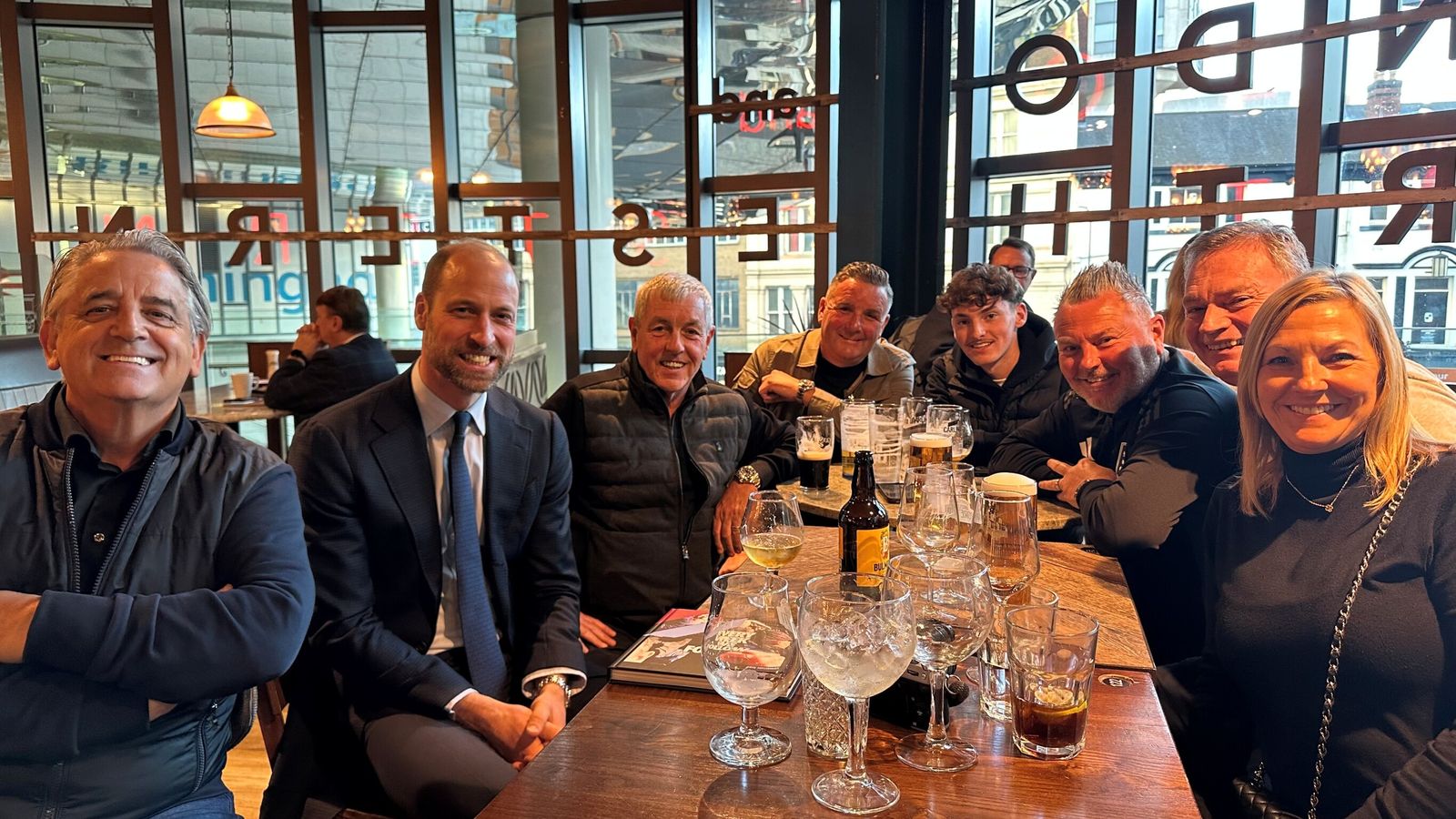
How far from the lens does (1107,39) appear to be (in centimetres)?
459

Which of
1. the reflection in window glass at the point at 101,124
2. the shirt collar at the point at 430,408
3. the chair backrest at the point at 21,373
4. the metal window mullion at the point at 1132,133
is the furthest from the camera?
the reflection in window glass at the point at 101,124

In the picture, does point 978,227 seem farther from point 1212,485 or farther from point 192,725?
Answer: point 192,725

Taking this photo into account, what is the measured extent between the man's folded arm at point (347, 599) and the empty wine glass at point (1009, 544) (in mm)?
1070

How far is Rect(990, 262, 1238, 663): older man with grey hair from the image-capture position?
212 cm

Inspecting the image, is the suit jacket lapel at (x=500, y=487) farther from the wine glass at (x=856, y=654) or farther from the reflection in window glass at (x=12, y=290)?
the reflection in window glass at (x=12, y=290)

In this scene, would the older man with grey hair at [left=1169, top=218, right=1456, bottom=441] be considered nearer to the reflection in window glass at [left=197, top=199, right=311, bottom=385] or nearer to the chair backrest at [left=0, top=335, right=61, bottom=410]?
the chair backrest at [left=0, top=335, right=61, bottom=410]

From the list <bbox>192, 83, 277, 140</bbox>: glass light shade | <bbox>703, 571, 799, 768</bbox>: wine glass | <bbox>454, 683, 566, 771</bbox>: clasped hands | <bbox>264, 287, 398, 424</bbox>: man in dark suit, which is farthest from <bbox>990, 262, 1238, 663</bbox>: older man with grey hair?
<bbox>192, 83, 277, 140</bbox>: glass light shade

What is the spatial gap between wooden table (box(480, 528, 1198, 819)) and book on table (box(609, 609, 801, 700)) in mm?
18

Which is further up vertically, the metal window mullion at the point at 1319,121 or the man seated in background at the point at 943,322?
the metal window mullion at the point at 1319,121

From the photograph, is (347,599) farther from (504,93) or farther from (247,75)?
(247,75)

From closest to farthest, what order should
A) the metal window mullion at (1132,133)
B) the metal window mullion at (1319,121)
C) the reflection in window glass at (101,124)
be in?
the metal window mullion at (1319,121)
the metal window mullion at (1132,133)
the reflection in window glass at (101,124)

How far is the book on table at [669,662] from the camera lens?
1.40 meters

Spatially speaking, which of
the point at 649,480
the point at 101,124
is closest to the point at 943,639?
the point at 649,480

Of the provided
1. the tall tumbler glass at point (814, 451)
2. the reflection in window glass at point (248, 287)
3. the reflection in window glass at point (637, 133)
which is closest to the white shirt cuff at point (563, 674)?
the tall tumbler glass at point (814, 451)
